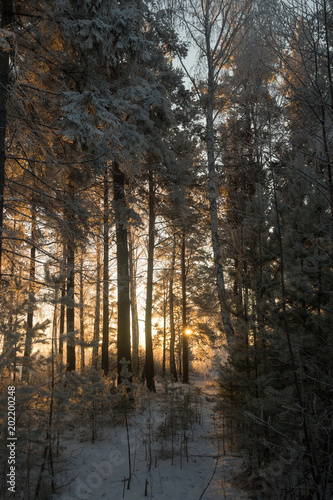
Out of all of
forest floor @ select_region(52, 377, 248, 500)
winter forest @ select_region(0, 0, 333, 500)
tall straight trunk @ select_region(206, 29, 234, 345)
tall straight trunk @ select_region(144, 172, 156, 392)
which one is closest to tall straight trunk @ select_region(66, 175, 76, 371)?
winter forest @ select_region(0, 0, 333, 500)

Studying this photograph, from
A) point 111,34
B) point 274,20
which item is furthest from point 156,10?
point 274,20

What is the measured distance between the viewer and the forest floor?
4.68 m

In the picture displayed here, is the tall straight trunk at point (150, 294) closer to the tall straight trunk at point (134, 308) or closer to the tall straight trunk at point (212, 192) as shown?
Result: the tall straight trunk at point (212, 192)

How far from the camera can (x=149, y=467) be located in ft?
17.5

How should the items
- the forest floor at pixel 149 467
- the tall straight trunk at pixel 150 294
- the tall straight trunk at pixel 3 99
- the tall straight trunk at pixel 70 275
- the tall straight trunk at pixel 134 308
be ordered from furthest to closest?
1. the tall straight trunk at pixel 134 308
2. the tall straight trunk at pixel 150 294
3. the tall straight trunk at pixel 3 99
4. the tall straight trunk at pixel 70 275
5. the forest floor at pixel 149 467

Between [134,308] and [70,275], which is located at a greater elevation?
[70,275]

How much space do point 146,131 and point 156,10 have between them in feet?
15.3

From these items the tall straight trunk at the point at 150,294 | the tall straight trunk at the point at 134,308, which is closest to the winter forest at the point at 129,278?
the tall straight trunk at the point at 150,294

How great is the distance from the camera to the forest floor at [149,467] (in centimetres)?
468

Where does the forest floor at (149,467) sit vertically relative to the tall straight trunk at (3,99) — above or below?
below

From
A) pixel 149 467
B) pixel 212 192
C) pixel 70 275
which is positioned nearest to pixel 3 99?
pixel 70 275

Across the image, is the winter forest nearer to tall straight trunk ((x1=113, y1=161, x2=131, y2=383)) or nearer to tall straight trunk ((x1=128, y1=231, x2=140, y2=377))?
tall straight trunk ((x1=113, y1=161, x2=131, y2=383))

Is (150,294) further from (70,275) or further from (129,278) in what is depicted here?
(70,275)

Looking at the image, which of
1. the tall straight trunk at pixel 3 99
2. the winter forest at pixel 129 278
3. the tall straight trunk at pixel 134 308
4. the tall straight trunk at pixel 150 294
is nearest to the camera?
the winter forest at pixel 129 278
